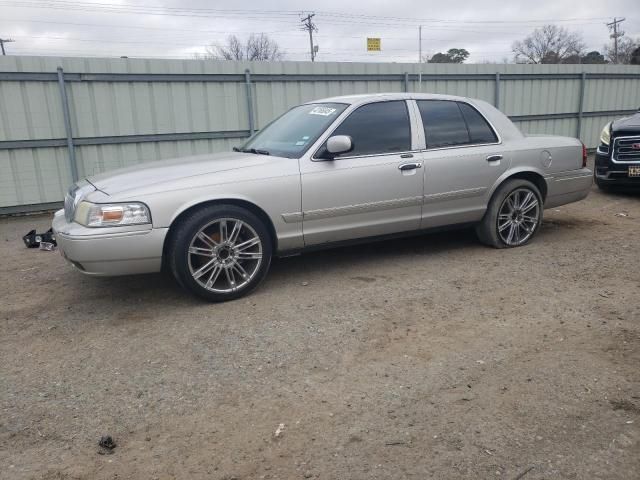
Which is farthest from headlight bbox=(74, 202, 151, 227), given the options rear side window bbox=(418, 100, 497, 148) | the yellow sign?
the yellow sign

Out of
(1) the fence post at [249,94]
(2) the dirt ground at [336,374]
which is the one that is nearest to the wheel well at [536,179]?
(2) the dirt ground at [336,374]

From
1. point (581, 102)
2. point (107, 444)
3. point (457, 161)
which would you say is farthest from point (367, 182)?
point (581, 102)

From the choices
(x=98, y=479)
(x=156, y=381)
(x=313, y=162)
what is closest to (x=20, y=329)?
(x=156, y=381)

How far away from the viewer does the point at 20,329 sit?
4109 millimetres

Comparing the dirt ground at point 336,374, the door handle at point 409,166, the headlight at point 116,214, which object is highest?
the door handle at point 409,166

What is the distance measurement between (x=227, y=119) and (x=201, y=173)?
5744 millimetres

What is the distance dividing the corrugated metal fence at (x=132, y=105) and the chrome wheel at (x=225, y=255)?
555 cm

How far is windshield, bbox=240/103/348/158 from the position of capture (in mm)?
4871

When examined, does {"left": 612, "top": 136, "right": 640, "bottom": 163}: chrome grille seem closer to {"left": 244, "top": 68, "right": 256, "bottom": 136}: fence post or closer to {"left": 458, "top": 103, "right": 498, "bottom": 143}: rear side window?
{"left": 458, "top": 103, "right": 498, "bottom": 143}: rear side window

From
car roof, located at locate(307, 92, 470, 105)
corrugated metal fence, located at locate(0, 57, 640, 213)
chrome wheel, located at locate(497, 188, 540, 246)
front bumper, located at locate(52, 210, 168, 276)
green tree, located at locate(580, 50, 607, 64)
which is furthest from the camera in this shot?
green tree, located at locate(580, 50, 607, 64)

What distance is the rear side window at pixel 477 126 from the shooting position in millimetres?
5602

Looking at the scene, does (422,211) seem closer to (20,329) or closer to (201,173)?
(201,173)

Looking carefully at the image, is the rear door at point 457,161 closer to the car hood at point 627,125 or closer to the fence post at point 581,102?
the car hood at point 627,125

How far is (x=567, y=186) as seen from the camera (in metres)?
6.14
